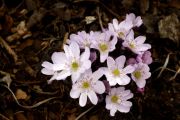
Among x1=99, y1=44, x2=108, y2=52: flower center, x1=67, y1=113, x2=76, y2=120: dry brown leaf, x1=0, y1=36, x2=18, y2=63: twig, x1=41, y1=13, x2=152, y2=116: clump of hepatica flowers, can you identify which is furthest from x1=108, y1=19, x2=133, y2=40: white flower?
x1=0, y1=36, x2=18, y2=63: twig

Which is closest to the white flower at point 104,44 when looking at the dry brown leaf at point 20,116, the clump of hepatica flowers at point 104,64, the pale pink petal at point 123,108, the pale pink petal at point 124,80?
the clump of hepatica flowers at point 104,64

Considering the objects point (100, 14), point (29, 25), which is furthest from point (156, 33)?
point (29, 25)

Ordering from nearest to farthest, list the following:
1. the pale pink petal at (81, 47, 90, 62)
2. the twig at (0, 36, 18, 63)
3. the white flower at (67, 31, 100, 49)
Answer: the pale pink petal at (81, 47, 90, 62), the white flower at (67, 31, 100, 49), the twig at (0, 36, 18, 63)

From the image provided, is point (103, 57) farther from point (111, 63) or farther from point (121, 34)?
point (121, 34)

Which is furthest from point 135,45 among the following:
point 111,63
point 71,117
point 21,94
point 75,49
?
point 21,94

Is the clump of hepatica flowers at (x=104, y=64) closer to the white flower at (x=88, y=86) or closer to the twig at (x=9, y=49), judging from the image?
Result: the white flower at (x=88, y=86)

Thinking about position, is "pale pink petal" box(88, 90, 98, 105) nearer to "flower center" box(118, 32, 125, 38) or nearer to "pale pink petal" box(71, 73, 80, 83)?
"pale pink petal" box(71, 73, 80, 83)

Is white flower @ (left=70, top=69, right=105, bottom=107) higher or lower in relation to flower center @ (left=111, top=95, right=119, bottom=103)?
higher
